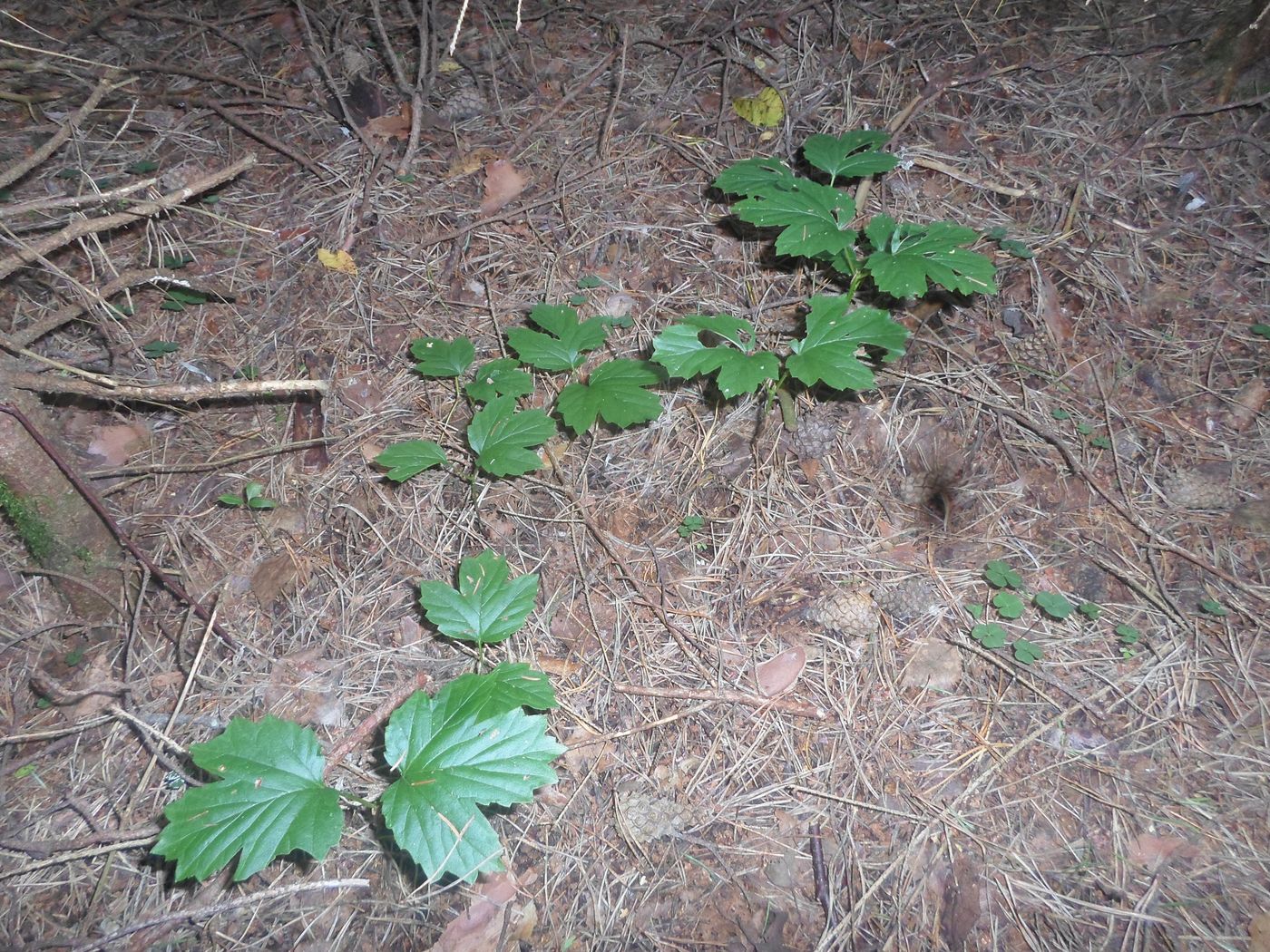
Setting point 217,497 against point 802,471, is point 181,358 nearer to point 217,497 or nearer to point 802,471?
point 217,497

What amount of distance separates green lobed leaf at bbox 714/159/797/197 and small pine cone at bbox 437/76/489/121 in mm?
1204

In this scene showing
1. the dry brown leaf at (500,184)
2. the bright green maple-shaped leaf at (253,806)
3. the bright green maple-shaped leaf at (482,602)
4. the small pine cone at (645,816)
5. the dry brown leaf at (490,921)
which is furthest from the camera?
the dry brown leaf at (500,184)

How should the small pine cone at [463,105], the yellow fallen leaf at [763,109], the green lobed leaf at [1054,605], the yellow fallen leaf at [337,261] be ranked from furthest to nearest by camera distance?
the small pine cone at [463,105]
the yellow fallen leaf at [763,109]
the yellow fallen leaf at [337,261]
the green lobed leaf at [1054,605]

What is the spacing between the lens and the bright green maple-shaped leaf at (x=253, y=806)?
1.41 metres

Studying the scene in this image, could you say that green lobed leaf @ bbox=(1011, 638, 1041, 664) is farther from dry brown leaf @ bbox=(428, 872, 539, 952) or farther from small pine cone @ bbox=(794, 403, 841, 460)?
dry brown leaf @ bbox=(428, 872, 539, 952)

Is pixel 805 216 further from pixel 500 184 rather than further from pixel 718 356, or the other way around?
pixel 500 184

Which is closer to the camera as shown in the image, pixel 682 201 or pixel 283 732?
pixel 283 732

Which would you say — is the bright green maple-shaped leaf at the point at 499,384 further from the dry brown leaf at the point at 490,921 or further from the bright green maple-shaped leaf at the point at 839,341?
the dry brown leaf at the point at 490,921

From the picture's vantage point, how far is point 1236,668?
1754 millimetres

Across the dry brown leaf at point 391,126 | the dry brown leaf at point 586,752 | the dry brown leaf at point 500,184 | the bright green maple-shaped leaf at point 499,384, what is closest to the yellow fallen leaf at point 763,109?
the dry brown leaf at point 500,184

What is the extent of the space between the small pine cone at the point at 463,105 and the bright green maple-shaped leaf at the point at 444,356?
119 centimetres

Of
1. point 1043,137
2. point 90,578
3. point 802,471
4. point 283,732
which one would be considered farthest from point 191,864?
point 1043,137

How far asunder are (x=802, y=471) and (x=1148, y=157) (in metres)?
1.84

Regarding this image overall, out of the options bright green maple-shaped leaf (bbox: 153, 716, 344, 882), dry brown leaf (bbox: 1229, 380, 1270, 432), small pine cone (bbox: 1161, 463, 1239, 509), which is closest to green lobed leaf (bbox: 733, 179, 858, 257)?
small pine cone (bbox: 1161, 463, 1239, 509)
